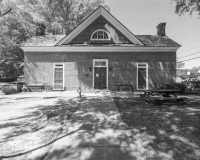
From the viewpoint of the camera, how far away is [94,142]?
3.28 metres

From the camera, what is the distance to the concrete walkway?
2742 millimetres

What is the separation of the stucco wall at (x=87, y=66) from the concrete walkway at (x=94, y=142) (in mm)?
9582

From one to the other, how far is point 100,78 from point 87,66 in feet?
6.27

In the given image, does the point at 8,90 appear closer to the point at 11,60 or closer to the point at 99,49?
the point at 99,49

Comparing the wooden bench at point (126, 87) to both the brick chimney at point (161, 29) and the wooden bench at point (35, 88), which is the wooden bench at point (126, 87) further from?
the brick chimney at point (161, 29)

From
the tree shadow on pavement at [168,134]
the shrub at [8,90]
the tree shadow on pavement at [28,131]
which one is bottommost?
the tree shadow on pavement at [28,131]

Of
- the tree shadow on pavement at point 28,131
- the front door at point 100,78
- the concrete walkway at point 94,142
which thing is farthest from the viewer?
the front door at point 100,78

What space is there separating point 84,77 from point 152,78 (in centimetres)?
743

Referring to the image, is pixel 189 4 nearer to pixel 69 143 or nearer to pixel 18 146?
pixel 69 143

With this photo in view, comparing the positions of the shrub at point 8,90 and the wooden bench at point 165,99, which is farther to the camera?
the shrub at point 8,90

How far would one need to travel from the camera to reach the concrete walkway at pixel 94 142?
108 inches

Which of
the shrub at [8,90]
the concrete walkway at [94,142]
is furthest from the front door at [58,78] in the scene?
the concrete walkway at [94,142]

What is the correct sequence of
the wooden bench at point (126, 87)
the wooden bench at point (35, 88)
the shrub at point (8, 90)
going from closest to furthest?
1. the shrub at point (8, 90)
2. the wooden bench at point (35, 88)
3. the wooden bench at point (126, 87)

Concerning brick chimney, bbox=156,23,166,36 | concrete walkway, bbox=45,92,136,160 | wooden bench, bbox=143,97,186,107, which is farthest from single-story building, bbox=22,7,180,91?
concrete walkway, bbox=45,92,136,160
